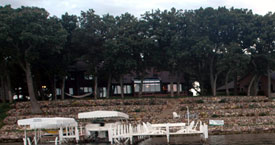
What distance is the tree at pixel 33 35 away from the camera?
4650 centimetres

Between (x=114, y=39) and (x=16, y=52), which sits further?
(x=114, y=39)

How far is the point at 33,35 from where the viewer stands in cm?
4619

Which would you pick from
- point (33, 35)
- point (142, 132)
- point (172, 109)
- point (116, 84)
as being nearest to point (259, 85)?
point (116, 84)

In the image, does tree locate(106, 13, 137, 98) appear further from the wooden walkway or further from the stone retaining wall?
the wooden walkway

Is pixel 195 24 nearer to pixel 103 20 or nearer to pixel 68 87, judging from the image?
pixel 103 20

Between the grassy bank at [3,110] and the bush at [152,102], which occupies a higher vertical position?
the bush at [152,102]

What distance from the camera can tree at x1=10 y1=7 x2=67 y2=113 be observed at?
153 feet

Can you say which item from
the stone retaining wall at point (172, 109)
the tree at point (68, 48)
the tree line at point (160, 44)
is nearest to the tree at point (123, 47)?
the tree line at point (160, 44)

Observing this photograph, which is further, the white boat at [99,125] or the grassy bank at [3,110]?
the grassy bank at [3,110]

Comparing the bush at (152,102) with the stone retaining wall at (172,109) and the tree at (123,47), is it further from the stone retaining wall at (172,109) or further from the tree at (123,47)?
the tree at (123,47)

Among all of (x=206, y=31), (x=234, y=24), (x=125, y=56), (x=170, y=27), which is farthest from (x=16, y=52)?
(x=234, y=24)

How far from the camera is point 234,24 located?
2197 inches

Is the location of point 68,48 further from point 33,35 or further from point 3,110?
point 3,110

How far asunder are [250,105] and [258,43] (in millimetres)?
8634
